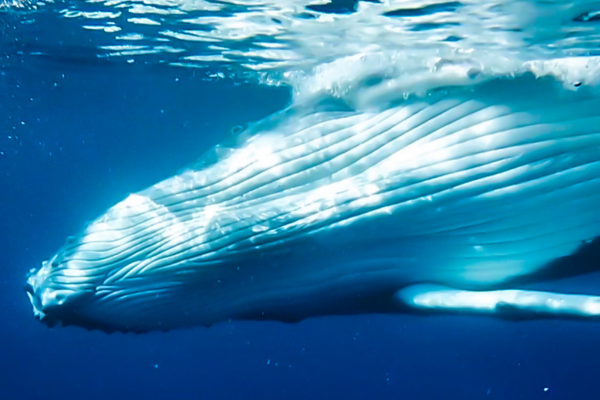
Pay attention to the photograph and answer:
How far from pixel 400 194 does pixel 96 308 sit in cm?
337

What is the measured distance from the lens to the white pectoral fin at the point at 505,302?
4145 millimetres

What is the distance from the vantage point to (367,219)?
4.77m

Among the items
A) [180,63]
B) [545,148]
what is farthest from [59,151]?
[545,148]

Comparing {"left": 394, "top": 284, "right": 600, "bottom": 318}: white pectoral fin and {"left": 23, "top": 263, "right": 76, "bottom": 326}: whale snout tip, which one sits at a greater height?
{"left": 394, "top": 284, "right": 600, "bottom": 318}: white pectoral fin

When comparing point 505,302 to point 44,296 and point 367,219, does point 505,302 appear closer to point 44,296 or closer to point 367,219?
point 367,219

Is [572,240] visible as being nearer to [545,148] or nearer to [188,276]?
[545,148]

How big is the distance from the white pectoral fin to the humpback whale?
0.04 feet

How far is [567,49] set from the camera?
8.29m

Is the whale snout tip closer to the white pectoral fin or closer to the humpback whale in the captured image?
the humpback whale

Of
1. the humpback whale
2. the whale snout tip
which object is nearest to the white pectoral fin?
the humpback whale

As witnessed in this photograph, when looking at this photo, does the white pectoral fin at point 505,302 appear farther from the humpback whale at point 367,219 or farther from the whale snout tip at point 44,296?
the whale snout tip at point 44,296

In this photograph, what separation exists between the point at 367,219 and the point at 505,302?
52.8 inches

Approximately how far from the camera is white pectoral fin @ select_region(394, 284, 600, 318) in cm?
414

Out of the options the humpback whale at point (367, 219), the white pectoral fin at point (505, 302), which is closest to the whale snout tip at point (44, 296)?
the humpback whale at point (367, 219)
